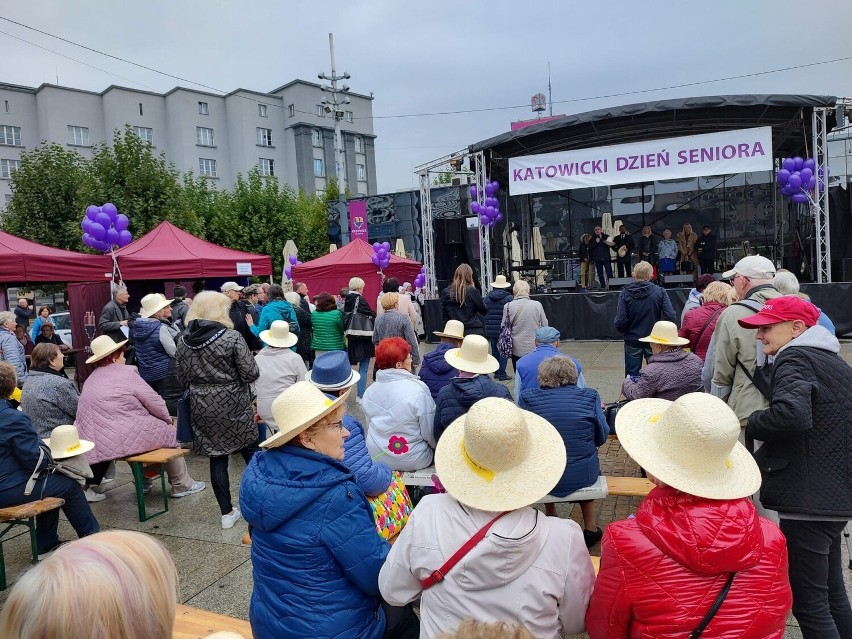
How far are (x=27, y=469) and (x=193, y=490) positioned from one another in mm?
1685

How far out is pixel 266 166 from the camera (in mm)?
47125

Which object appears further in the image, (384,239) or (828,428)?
(384,239)

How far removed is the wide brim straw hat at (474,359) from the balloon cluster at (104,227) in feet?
26.8

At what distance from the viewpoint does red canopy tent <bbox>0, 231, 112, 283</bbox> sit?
8.68 metres

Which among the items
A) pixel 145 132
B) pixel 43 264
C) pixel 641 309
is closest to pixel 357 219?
pixel 43 264

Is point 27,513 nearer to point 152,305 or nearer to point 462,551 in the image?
A: point 152,305

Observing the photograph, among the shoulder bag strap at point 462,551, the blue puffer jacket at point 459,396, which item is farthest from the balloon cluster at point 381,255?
the shoulder bag strap at point 462,551

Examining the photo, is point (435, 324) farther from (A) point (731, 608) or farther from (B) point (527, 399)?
(A) point (731, 608)

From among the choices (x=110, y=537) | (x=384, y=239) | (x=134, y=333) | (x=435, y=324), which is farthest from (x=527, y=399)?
(x=384, y=239)

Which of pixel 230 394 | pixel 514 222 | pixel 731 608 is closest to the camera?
pixel 731 608

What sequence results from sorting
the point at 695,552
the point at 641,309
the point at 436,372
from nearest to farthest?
the point at 695,552
the point at 436,372
the point at 641,309

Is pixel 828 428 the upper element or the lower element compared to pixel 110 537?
lower

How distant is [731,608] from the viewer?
158 cm

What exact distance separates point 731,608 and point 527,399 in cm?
209
